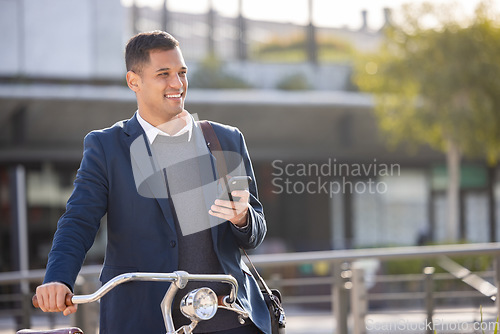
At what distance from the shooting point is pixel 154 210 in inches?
99.6

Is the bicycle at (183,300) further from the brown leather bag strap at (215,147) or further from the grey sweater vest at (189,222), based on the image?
the brown leather bag strap at (215,147)

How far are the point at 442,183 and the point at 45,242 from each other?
35.4 feet

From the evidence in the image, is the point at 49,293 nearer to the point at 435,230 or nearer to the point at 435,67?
the point at 435,67

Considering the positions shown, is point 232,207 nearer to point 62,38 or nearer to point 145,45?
point 145,45

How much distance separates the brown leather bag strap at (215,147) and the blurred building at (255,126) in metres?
14.4

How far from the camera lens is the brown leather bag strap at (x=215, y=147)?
267 cm

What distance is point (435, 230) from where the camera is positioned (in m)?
21.5

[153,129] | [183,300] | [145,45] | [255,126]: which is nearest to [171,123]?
[153,129]

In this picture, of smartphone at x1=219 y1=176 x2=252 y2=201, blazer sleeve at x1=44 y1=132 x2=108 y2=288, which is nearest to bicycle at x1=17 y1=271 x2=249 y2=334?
blazer sleeve at x1=44 y1=132 x2=108 y2=288

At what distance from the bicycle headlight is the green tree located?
15610 mm

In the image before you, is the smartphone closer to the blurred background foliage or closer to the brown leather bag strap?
the brown leather bag strap

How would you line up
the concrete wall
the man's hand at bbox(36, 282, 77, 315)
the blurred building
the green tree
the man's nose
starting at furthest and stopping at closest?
the green tree, the blurred building, the concrete wall, the man's nose, the man's hand at bbox(36, 282, 77, 315)

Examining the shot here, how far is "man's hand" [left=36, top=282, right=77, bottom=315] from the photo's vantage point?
7.15 feet

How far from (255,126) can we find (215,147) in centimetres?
1680
